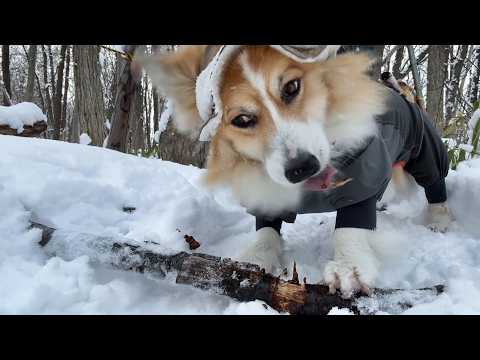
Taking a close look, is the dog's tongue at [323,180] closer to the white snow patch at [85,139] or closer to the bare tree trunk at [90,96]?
the white snow patch at [85,139]

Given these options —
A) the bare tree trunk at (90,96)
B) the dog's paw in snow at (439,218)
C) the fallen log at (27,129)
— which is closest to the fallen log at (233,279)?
the dog's paw in snow at (439,218)

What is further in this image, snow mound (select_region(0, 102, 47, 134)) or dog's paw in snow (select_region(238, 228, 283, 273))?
snow mound (select_region(0, 102, 47, 134))

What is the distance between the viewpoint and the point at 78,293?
130 cm

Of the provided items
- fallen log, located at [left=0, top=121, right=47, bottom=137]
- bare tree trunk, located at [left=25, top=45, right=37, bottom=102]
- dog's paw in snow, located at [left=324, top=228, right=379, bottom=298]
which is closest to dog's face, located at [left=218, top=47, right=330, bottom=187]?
dog's paw in snow, located at [left=324, top=228, right=379, bottom=298]

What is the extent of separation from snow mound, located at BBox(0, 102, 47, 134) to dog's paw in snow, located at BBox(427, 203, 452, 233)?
4503 millimetres

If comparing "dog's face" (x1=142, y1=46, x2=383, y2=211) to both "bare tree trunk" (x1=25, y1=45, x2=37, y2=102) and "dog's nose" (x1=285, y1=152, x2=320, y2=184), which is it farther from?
"bare tree trunk" (x1=25, y1=45, x2=37, y2=102)

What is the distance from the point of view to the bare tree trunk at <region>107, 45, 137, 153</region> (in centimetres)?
395

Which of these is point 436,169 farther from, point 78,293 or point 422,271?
point 78,293

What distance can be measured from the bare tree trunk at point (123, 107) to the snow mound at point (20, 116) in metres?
1.34

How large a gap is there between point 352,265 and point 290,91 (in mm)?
770

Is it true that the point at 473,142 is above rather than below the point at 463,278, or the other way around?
above

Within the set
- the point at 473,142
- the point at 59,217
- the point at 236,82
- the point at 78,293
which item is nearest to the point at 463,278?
the point at 236,82

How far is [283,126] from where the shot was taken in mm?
1619
